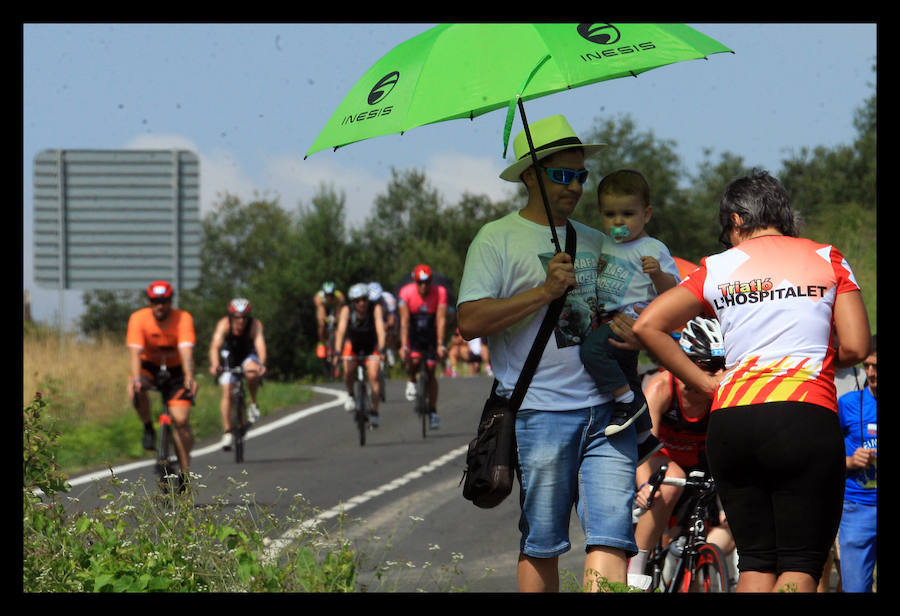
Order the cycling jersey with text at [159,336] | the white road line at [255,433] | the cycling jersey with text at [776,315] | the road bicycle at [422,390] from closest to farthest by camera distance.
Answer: the cycling jersey with text at [776,315]
the cycling jersey with text at [159,336]
the white road line at [255,433]
the road bicycle at [422,390]

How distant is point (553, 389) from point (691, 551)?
5.97 ft

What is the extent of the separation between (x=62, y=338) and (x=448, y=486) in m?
18.4

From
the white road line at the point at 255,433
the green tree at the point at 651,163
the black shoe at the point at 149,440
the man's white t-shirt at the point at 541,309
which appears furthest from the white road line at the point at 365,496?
the green tree at the point at 651,163

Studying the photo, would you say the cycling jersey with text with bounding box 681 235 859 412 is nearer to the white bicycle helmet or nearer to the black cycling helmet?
the black cycling helmet

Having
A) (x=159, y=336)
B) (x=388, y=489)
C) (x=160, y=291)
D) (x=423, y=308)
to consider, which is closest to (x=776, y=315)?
(x=160, y=291)

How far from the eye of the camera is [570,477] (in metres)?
5.00

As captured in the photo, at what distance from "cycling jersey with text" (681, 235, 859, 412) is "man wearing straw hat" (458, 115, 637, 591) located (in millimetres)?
564

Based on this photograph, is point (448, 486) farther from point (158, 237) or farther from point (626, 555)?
point (158, 237)

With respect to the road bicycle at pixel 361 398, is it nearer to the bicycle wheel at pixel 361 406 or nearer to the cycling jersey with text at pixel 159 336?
the bicycle wheel at pixel 361 406

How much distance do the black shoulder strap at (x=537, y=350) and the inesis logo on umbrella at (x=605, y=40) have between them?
780 mm

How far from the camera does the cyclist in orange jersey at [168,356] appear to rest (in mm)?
12070

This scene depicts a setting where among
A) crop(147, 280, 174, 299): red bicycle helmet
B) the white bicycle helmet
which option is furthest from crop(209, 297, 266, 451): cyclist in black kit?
crop(147, 280, 174, 299): red bicycle helmet

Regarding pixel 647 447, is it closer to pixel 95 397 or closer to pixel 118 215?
pixel 95 397
